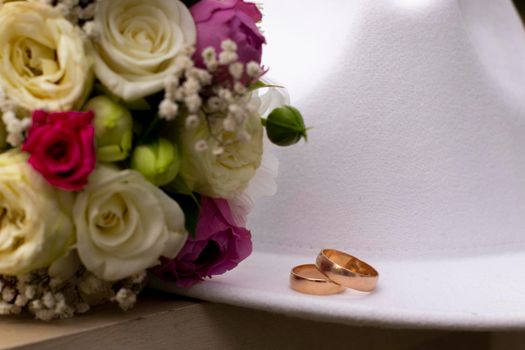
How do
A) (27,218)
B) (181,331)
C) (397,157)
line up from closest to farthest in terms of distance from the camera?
1. (27,218)
2. (181,331)
3. (397,157)

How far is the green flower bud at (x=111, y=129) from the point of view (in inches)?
19.8

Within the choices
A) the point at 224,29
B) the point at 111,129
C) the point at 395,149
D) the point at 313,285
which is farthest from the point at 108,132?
the point at 395,149

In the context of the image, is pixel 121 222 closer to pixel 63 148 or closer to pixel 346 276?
pixel 63 148

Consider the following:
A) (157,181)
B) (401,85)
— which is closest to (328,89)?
(401,85)

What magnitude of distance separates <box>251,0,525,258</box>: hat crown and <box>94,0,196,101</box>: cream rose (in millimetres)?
242

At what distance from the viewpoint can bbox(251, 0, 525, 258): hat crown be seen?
733mm

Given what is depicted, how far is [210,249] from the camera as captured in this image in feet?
1.97

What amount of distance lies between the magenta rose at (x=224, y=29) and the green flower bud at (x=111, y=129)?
0.07 metres

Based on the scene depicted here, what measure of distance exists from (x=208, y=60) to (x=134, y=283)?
0.57 ft

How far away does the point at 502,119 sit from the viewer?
2.55ft

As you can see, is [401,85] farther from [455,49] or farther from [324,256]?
[324,256]

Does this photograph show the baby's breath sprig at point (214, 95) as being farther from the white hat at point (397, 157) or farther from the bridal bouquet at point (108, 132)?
the white hat at point (397, 157)

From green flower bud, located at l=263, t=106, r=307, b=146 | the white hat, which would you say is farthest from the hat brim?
green flower bud, located at l=263, t=106, r=307, b=146

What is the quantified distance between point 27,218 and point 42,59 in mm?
106
